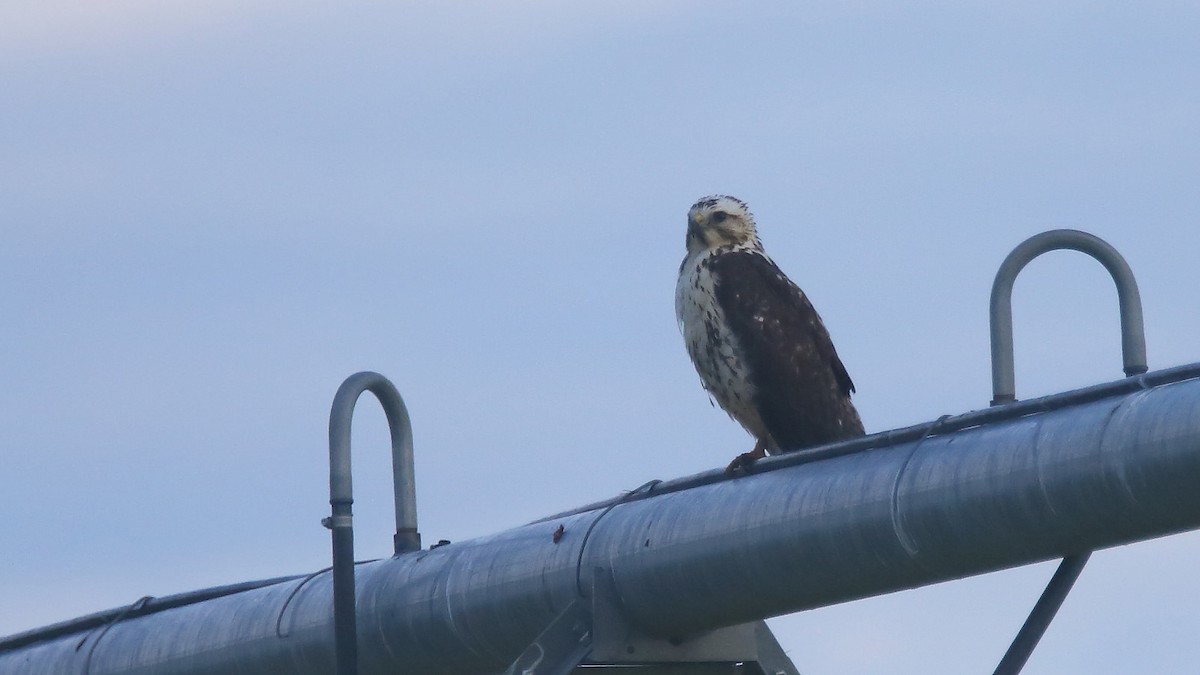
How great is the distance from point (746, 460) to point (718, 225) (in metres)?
2.64

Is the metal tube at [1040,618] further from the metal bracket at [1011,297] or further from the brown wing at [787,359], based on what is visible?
the brown wing at [787,359]

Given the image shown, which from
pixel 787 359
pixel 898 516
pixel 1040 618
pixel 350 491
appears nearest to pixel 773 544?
pixel 898 516

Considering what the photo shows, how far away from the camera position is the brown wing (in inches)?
303

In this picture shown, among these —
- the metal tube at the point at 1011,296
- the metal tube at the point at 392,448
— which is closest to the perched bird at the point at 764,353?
the metal tube at the point at 392,448

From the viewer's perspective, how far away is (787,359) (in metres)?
7.88

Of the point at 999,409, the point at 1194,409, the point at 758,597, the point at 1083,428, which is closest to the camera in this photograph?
the point at 1194,409

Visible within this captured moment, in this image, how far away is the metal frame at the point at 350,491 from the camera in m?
5.26

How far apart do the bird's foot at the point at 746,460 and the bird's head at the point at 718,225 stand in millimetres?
1100

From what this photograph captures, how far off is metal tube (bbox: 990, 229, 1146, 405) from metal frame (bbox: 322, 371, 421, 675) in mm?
1775

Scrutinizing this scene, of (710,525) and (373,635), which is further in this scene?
(373,635)

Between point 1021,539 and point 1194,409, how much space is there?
0.54m

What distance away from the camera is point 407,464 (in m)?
6.04

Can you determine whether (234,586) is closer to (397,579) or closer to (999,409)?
(397,579)

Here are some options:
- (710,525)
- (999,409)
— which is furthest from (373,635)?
(999,409)
